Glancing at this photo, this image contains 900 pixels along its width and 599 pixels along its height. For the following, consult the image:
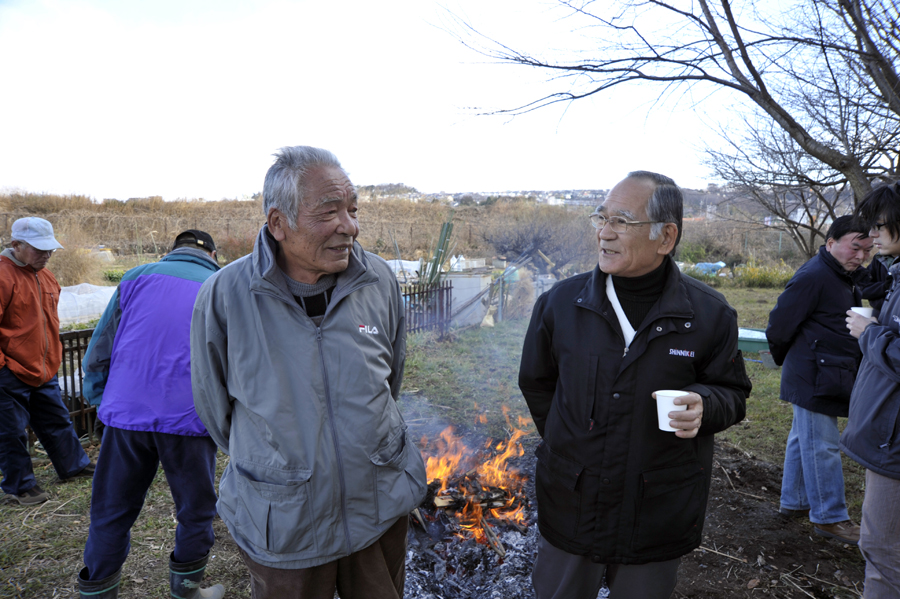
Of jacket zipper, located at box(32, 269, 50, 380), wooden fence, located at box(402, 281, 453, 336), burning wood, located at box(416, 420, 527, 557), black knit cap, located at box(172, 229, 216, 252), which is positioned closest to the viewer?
black knit cap, located at box(172, 229, 216, 252)

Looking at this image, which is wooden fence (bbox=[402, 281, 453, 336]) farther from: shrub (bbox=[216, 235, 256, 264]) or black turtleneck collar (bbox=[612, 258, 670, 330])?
shrub (bbox=[216, 235, 256, 264])

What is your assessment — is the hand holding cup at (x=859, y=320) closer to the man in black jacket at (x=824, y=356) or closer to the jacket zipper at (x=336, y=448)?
the man in black jacket at (x=824, y=356)

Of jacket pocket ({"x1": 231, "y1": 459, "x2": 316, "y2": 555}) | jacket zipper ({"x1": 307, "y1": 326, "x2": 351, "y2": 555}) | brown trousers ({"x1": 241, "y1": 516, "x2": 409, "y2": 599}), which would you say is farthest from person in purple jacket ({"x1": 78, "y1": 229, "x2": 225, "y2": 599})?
jacket zipper ({"x1": 307, "y1": 326, "x2": 351, "y2": 555})

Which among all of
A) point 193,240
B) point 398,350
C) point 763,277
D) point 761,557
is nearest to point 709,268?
point 763,277

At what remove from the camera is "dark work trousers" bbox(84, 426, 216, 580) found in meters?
2.59

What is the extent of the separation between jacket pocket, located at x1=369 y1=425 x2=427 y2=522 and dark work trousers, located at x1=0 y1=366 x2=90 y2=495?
3889 millimetres

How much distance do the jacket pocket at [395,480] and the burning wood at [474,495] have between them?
1646mm

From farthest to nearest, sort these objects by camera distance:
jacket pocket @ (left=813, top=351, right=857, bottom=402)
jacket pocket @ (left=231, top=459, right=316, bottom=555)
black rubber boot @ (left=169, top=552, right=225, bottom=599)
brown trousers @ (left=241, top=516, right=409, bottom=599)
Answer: jacket pocket @ (left=813, top=351, right=857, bottom=402)
black rubber boot @ (left=169, top=552, right=225, bottom=599)
brown trousers @ (left=241, top=516, right=409, bottom=599)
jacket pocket @ (left=231, top=459, right=316, bottom=555)

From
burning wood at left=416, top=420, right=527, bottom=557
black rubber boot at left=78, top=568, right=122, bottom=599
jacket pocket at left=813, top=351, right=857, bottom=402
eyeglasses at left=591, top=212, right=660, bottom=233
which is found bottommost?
Answer: burning wood at left=416, top=420, right=527, bottom=557

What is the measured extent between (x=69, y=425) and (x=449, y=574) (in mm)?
3629

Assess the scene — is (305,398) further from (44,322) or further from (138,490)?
(44,322)

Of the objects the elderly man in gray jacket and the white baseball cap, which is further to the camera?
the white baseball cap

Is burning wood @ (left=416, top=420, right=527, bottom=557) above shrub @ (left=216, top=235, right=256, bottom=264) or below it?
below

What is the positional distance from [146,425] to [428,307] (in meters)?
7.93
